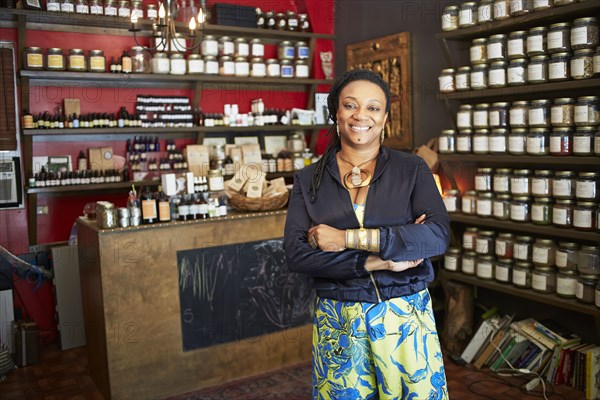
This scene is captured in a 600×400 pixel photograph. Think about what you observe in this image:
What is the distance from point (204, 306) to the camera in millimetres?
3318

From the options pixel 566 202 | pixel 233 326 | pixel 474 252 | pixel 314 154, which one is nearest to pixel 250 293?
pixel 233 326

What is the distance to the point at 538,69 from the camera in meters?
3.19

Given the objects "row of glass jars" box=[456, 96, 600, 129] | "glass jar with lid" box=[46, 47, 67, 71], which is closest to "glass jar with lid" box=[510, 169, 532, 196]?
"row of glass jars" box=[456, 96, 600, 129]

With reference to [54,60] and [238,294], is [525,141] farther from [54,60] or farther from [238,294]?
[54,60]

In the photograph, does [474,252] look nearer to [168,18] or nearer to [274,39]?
[168,18]

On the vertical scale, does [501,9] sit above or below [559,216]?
above

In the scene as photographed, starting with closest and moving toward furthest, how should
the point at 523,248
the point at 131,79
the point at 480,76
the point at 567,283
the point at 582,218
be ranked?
the point at 582,218 → the point at 567,283 → the point at 523,248 → the point at 480,76 → the point at 131,79

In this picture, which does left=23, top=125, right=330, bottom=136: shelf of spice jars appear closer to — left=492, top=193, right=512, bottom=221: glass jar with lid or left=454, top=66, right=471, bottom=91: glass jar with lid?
left=454, top=66, right=471, bottom=91: glass jar with lid

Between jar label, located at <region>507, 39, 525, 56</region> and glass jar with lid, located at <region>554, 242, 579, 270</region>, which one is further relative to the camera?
jar label, located at <region>507, 39, 525, 56</region>

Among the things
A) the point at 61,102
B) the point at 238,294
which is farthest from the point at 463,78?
the point at 61,102

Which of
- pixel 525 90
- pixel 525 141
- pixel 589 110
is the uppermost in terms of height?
pixel 525 90

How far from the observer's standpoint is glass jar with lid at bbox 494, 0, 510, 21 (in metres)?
3.30

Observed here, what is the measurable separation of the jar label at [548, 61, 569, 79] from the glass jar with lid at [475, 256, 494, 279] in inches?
44.4

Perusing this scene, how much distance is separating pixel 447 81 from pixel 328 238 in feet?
7.84
